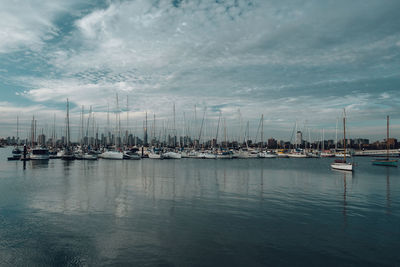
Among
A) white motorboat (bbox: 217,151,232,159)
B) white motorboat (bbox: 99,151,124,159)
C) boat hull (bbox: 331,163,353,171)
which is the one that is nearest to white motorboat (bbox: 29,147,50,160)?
white motorboat (bbox: 99,151,124,159)

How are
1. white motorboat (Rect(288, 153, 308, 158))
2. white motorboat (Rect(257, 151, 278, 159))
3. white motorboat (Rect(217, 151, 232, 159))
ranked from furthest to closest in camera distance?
white motorboat (Rect(288, 153, 308, 158))
white motorboat (Rect(257, 151, 278, 159))
white motorboat (Rect(217, 151, 232, 159))

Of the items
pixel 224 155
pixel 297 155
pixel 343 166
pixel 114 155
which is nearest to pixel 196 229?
pixel 343 166

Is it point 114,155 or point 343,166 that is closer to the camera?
point 343,166

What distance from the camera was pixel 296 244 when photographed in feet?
44.7

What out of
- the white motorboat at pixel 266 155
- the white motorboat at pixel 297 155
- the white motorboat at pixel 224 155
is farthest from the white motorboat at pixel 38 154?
the white motorboat at pixel 297 155

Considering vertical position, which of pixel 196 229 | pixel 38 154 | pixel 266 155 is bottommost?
pixel 266 155

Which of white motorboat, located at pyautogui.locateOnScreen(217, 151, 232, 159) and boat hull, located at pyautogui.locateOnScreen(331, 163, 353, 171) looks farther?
white motorboat, located at pyautogui.locateOnScreen(217, 151, 232, 159)

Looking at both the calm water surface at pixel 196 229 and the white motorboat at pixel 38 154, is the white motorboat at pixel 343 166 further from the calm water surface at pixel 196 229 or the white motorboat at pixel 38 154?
the white motorboat at pixel 38 154

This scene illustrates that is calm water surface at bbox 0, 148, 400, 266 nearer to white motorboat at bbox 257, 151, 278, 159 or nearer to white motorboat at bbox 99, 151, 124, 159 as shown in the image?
white motorboat at bbox 99, 151, 124, 159

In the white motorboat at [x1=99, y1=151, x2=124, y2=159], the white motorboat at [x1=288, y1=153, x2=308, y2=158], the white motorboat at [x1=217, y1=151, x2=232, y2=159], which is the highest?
the white motorboat at [x1=99, y1=151, x2=124, y2=159]

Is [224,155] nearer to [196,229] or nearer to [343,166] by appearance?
[343,166]

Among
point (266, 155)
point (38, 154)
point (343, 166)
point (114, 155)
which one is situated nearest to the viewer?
point (343, 166)

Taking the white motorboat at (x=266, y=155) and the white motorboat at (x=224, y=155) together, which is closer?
the white motorboat at (x=224, y=155)

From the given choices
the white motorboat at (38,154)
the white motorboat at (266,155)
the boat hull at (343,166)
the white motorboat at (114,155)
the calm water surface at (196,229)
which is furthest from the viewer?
the white motorboat at (266,155)
